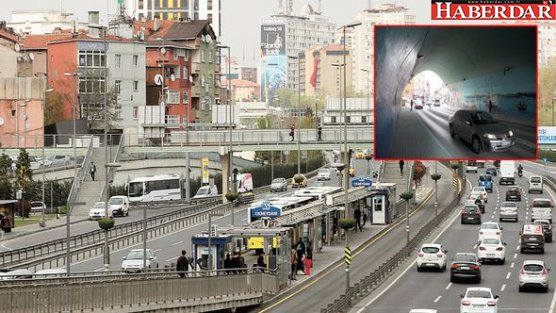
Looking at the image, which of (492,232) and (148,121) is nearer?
(492,232)

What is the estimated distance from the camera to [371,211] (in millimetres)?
106000

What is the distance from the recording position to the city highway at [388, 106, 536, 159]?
6662 cm

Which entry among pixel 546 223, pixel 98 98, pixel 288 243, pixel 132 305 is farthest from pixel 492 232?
pixel 98 98

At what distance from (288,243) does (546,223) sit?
90.9ft

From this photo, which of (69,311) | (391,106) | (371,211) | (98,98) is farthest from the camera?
(98,98)

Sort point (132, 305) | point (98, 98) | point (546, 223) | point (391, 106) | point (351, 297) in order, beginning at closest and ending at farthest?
point (132, 305) < point (351, 297) < point (391, 106) < point (546, 223) < point (98, 98)

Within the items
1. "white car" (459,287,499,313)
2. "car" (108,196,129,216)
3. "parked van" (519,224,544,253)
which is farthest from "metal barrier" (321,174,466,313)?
"car" (108,196,129,216)

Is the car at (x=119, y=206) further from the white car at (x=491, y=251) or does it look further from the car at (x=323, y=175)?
the car at (x=323, y=175)

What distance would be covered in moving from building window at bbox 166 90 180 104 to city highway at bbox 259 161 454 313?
60.1 metres

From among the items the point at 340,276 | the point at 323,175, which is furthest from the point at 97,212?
the point at 323,175

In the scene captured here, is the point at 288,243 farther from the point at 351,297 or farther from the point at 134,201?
the point at 134,201

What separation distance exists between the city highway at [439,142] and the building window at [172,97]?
10349cm


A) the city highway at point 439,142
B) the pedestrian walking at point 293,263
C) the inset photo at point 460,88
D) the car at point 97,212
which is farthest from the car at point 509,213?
the city highway at point 439,142

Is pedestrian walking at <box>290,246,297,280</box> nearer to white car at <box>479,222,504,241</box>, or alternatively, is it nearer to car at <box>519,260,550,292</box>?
car at <box>519,260,550,292</box>
